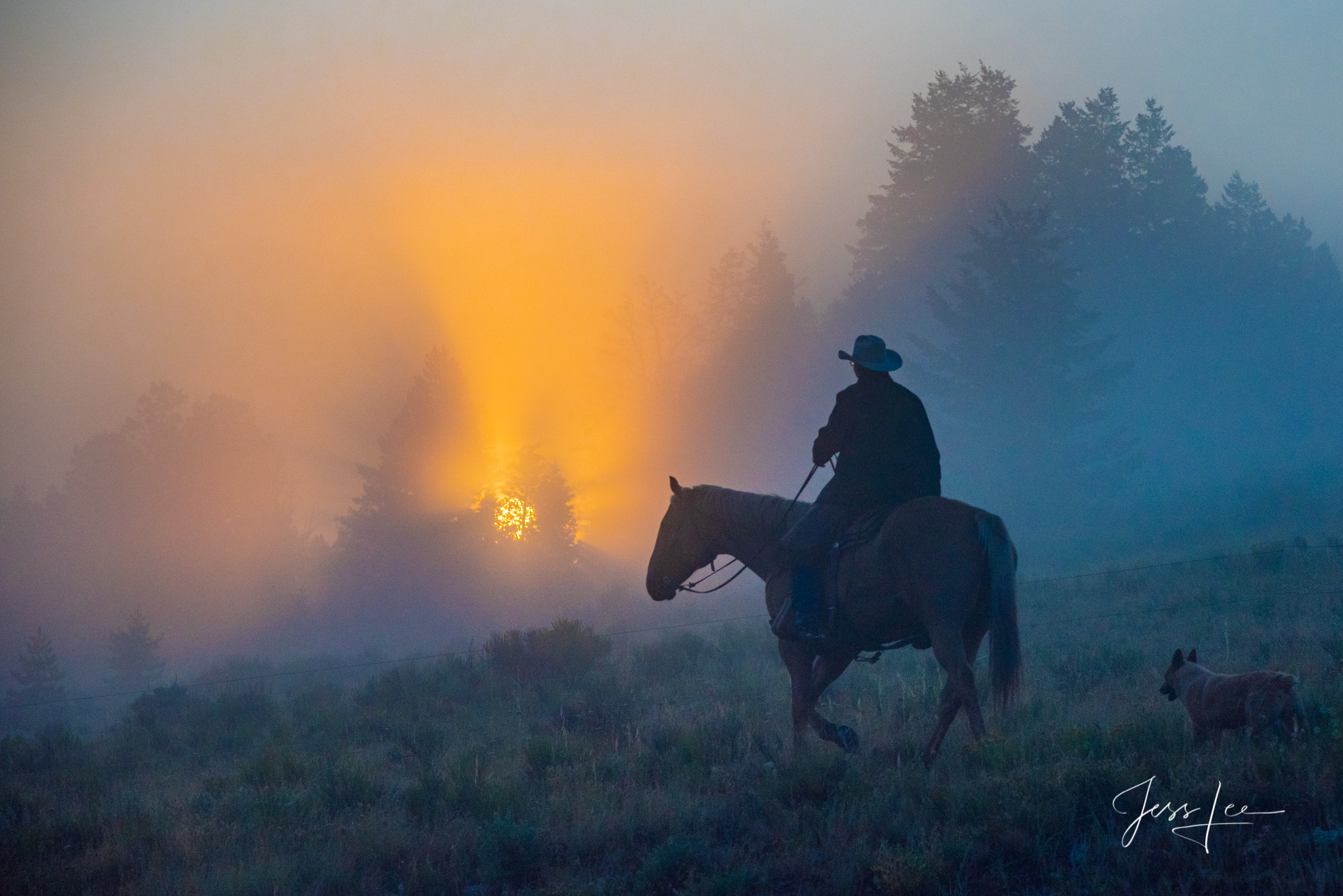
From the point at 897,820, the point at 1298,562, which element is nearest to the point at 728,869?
the point at 897,820

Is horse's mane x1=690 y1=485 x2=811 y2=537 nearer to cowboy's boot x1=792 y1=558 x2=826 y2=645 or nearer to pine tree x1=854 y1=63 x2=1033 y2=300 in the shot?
cowboy's boot x1=792 y1=558 x2=826 y2=645

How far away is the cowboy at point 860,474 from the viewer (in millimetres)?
7738

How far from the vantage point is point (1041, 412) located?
105 feet

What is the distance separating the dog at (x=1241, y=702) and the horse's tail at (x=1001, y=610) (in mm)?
1191

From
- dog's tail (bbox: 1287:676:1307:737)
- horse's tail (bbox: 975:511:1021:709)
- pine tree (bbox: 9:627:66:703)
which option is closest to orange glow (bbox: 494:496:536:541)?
pine tree (bbox: 9:627:66:703)

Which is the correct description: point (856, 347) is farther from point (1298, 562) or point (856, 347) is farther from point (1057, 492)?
point (1057, 492)

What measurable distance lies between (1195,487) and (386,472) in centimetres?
3556

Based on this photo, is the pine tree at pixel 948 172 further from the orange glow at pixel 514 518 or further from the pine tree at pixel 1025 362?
the orange glow at pixel 514 518

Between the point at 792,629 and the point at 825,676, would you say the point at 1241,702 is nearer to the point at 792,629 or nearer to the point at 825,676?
the point at 825,676

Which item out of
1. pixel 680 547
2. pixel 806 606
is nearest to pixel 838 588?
pixel 806 606

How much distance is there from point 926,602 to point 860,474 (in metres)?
1.18

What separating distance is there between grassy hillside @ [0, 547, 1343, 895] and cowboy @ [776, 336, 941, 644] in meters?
1.22
